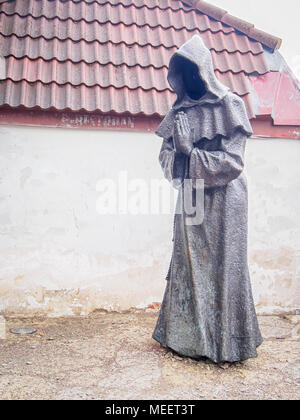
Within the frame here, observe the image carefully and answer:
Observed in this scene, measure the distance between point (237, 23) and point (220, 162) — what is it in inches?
166

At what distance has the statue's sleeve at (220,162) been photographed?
352 centimetres

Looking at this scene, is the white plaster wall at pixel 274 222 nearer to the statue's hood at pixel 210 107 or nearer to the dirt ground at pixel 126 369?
the dirt ground at pixel 126 369

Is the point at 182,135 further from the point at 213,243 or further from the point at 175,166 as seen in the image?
the point at 213,243

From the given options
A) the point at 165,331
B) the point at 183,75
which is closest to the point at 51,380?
the point at 165,331

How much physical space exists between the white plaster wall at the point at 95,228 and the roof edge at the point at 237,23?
1.73 meters

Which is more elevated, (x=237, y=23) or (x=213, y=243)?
(x=237, y=23)

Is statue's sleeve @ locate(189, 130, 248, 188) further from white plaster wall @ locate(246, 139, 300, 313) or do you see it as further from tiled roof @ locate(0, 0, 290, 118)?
white plaster wall @ locate(246, 139, 300, 313)

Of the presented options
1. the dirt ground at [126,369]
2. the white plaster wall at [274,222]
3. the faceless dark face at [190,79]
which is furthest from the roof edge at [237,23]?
the dirt ground at [126,369]

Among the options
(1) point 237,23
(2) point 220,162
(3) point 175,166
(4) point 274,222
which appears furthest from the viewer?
(1) point 237,23

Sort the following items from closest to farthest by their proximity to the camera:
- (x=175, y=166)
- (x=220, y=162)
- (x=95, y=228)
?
1. (x=220, y=162)
2. (x=175, y=166)
3. (x=95, y=228)

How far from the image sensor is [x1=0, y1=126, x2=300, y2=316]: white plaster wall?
5.50m

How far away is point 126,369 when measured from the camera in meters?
3.57

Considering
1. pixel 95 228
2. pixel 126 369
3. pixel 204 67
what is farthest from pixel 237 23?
pixel 126 369

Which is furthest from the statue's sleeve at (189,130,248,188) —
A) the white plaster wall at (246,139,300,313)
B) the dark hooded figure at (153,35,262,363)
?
the white plaster wall at (246,139,300,313)
